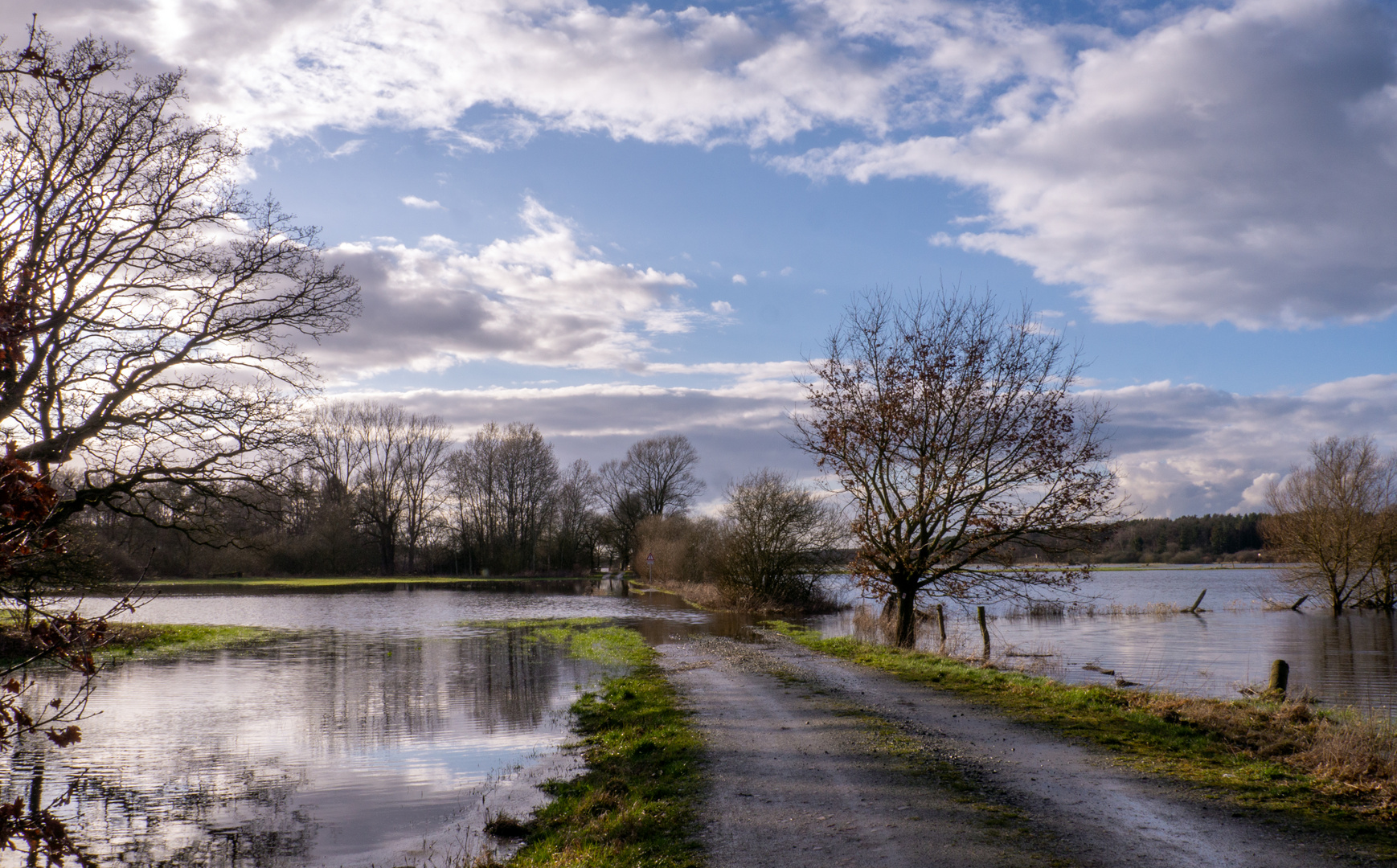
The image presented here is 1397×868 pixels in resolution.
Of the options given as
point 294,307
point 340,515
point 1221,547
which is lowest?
point 1221,547

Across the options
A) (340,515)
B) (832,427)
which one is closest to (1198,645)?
(832,427)

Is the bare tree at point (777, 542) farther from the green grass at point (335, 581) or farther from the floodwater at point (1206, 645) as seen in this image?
the green grass at point (335, 581)

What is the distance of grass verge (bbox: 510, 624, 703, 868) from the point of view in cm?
680

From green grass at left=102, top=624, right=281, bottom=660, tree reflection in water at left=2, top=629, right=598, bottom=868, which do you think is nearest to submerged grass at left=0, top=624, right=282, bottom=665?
green grass at left=102, top=624, right=281, bottom=660

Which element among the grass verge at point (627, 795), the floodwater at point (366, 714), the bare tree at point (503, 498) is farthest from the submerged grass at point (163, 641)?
the bare tree at point (503, 498)

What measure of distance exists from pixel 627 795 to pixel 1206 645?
2529 cm

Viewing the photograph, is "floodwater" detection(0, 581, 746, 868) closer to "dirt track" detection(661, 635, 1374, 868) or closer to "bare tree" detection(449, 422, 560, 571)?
"dirt track" detection(661, 635, 1374, 868)

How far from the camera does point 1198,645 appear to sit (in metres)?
26.5

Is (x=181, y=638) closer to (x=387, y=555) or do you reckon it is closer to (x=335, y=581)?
(x=335, y=581)

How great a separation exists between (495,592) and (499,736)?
47.0 meters

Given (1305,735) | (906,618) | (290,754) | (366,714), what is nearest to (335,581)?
(366,714)

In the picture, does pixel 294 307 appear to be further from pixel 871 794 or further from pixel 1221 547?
pixel 1221 547

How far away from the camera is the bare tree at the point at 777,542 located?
40500 millimetres

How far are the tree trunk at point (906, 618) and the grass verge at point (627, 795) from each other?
787 cm
